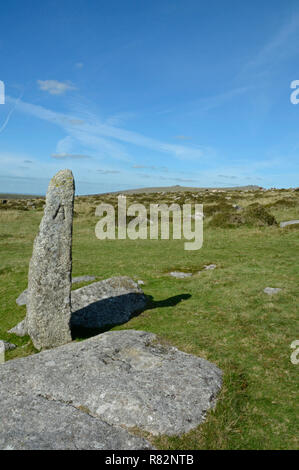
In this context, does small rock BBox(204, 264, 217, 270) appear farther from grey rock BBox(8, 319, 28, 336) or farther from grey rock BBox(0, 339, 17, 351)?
grey rock BBox(0, 339, 17, 351)

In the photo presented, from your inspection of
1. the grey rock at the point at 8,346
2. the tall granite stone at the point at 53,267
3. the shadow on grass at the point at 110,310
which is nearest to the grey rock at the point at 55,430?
the tall granite stone at the point at 53,267

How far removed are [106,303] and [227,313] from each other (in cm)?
560

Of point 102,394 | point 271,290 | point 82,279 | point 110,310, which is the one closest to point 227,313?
point 271,290

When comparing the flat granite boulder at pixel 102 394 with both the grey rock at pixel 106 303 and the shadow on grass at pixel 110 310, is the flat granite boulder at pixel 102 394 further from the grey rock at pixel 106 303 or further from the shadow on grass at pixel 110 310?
the grey rock at pixel 106 303

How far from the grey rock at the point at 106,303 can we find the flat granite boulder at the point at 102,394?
4.06 metres

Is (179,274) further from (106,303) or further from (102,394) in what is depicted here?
(102,394)

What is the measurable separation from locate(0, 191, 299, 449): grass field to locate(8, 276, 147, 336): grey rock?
23.6 inches

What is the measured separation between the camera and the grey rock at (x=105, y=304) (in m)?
14.3

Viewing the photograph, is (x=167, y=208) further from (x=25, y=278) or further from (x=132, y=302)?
(x=132, y=302)

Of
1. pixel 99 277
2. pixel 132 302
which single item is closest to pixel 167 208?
pixel 99 277

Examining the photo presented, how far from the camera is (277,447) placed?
713 centimetres

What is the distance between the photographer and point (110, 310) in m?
14.9

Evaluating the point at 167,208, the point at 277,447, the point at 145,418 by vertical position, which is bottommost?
the point at 277,447

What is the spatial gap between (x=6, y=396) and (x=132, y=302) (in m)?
8.25
